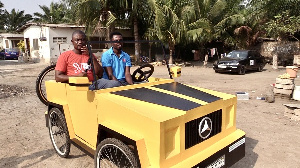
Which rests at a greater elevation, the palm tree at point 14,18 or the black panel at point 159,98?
the palm tree at point 14,18

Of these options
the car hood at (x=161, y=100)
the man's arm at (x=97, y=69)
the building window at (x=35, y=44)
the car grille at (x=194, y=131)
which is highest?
the building window at (x=35, y=44)

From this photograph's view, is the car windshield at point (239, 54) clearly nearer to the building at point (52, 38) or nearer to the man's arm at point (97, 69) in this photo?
the man's arm at point (97, 69)

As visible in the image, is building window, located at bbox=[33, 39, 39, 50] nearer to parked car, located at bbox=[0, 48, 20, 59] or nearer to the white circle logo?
parked car, located at bbox=[0, 48, 20, 59]

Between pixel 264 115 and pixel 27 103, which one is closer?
pixel 264 115

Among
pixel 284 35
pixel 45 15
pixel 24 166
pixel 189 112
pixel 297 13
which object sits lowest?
pixel 24 166

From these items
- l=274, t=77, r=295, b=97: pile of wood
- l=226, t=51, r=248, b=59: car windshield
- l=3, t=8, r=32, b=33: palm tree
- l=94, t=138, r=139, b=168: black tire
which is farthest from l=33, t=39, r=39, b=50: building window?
l=3, t=8, r=32, b=33: palm tree

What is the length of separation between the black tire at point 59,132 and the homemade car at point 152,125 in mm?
28

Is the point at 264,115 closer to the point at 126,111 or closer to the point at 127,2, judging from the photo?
the point at 126,111

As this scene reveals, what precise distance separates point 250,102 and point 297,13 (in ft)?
41.2

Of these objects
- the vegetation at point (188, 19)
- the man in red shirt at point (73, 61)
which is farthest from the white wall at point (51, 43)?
the man in red shirt at point (73, 61)

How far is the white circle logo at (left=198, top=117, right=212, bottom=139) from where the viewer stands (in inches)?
97.9

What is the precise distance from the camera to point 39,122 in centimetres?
529

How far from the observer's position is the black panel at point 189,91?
2.78m

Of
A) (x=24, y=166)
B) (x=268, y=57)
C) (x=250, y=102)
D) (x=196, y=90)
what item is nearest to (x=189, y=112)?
(x=196, y=90)
